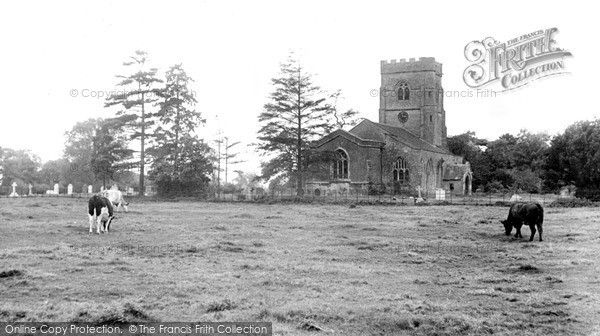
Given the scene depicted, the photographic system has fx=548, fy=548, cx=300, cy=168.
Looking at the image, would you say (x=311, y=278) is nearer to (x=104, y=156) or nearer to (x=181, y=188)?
(x=181, y=188)

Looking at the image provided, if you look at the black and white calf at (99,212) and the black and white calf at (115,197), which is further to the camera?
the black and white calf at (115,197)

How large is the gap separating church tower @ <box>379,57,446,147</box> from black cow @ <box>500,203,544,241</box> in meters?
48.1

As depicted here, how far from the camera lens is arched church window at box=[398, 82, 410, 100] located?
67188 mm

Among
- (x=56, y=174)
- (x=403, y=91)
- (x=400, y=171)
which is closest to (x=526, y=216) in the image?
(x=400, y=171)

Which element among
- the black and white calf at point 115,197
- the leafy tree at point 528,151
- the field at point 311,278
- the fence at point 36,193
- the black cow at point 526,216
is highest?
the leafy tree at point 528,151

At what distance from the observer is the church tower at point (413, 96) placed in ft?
216

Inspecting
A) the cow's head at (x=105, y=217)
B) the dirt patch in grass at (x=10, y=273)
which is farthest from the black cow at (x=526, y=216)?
the dirt patch in grass at (x=10, y=273)

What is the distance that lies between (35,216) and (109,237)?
8.85 m

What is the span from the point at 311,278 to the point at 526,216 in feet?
33.7

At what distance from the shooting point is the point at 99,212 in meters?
18.5

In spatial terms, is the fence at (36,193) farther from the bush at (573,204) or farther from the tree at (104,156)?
the bush at (573,204)

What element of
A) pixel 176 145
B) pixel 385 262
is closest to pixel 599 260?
pixel 385 262

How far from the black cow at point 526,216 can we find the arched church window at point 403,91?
162 ft

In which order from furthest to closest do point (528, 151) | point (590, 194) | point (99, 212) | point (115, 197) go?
point (528, 151) < point (590, 194) < point (115, 197) < point (99, 212)
